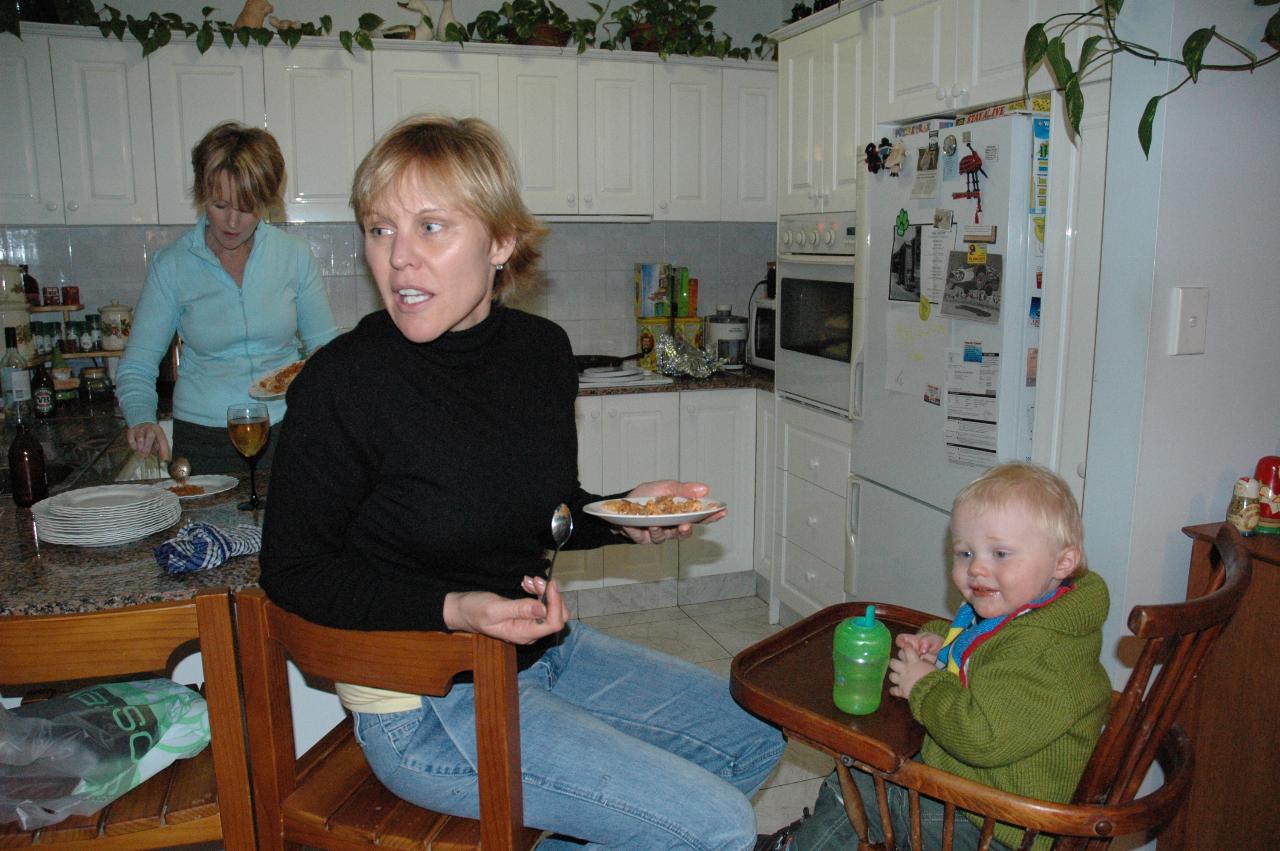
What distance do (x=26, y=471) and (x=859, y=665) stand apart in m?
1.52

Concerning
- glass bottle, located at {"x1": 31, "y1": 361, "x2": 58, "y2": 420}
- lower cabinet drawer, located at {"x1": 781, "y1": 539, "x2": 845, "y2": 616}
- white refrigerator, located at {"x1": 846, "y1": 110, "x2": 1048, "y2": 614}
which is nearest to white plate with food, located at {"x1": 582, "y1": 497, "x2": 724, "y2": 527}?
white refrigerator, located at {"x1": 846, "y1": 110, "x2": 1048, "y2": 614}

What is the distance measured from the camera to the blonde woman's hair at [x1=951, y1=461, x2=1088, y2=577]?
1.32m

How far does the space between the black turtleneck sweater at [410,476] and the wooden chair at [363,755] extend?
0.05m

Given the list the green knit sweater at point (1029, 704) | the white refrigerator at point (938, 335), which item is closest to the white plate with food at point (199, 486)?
the green knit sweater at point (1029, 704)

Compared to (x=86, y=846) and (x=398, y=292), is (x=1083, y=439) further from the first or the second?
(x=86, y=846)

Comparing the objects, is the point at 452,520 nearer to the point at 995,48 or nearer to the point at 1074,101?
the point at 1074,101

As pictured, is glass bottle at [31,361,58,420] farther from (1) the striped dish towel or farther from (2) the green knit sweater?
(2) the green knit sweater

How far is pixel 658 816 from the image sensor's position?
1.18 m

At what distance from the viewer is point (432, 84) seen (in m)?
Result: 3.61

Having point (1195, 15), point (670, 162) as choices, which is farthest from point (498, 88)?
point (1195, 15)

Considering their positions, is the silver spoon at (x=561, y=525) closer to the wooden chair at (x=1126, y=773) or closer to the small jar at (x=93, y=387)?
the wooden chair at (x=1126, y=773)

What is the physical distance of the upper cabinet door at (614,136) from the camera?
3754mm

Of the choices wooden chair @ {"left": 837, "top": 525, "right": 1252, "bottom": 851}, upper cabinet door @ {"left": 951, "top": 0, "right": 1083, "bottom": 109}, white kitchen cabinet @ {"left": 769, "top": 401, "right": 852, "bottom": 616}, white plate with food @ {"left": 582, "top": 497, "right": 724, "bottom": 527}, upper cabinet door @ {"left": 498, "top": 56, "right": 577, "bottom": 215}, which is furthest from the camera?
upper cabinet door @ {"left": 498, "top": 56, "right": 577, "bottom": 215}

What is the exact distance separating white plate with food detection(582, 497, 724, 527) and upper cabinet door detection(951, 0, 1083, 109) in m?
1.42
